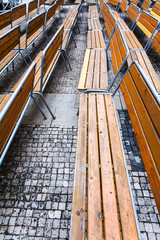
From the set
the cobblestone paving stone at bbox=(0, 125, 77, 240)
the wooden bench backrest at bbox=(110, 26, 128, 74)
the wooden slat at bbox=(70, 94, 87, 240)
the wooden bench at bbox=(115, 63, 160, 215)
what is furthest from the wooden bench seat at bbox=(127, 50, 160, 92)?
the cobblestone paving stone at bbox=(0, 125, 77, 240)

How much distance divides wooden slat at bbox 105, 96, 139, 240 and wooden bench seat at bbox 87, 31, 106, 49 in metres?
2.63

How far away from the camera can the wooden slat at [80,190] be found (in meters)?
1.08

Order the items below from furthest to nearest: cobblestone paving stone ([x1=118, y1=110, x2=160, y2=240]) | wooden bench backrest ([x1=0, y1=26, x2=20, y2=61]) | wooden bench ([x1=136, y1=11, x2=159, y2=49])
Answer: wooden bench ([x1=136, y1=11, x2=159, y2=49]) → wooden bench backrest ([x1=0, y1=26, x2=20, y2=61]) → cobblestone paving stone ([x1=118, y1=110, x2=160, y2=240])

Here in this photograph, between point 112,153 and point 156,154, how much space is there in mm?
435

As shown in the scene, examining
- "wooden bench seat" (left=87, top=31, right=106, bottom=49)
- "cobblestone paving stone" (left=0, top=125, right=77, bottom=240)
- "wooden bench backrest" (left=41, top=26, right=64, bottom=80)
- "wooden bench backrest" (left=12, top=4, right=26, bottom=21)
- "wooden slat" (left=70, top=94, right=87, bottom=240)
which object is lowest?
"cobblestone paving stone" (left=0, top=125, right=77, bottom=240)

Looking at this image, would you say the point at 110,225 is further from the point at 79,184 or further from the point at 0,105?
the point at 0,105

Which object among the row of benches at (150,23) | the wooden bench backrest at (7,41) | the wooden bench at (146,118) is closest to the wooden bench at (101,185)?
the wooden bench at (146,118)

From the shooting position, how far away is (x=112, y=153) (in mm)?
1534

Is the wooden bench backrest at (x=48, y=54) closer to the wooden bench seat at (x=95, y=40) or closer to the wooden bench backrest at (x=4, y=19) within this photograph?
the wooden bench seat at (x=95, y=40)

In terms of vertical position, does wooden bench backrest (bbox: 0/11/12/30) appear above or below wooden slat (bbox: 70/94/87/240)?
above

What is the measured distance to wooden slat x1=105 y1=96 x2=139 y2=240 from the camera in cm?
107

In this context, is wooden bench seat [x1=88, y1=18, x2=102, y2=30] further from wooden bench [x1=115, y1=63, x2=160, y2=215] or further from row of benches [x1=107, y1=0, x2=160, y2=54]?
wooden bench [x1=115, y1=63, x2=160, y2=215]

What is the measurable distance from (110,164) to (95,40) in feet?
12.0

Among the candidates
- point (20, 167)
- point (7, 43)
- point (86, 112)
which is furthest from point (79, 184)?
point (7, 43)
